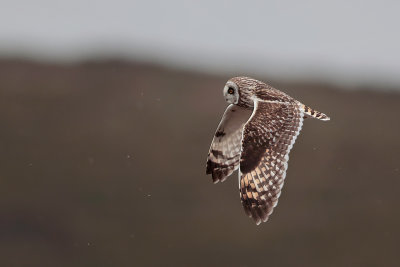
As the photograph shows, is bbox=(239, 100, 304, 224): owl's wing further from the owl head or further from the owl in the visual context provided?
the owl head

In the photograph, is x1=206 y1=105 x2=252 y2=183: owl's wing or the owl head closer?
the owl head

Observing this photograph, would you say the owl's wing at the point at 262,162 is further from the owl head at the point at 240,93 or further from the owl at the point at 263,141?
the owl head at the point at 240,93

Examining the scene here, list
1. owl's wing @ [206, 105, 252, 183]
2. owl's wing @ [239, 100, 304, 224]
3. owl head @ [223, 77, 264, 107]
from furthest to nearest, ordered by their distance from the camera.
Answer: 1. owl's wing @ [206, 105, 252, 183]
2. owl head @ [223, 77, 264, 107]
3. owl's wing @ [239, 100, 304, 224]

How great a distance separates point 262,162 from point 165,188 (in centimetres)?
973

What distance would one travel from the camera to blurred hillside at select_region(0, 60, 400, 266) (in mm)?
18109

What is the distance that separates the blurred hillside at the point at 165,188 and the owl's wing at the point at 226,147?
21.9 feet

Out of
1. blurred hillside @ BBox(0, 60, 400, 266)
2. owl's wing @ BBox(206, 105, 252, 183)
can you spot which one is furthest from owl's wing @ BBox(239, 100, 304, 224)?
blurred hillside @ BBox(0, 60, 400, 266)

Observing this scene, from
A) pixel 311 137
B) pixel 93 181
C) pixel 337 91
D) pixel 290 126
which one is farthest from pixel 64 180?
pixel 290 126

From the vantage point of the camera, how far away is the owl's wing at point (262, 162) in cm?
981

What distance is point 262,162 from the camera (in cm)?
987

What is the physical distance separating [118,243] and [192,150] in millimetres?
3197

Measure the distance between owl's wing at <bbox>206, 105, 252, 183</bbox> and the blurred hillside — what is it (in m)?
6.68

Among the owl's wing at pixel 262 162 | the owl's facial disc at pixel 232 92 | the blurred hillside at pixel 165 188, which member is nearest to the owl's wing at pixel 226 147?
the owl's facial disc at pixel 232 92

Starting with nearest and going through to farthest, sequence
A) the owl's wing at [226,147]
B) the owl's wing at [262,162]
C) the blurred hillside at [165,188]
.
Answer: the owl's wing at [262,162] < the owl's wing at [226,147] < the blurred hillside at [165,188]
